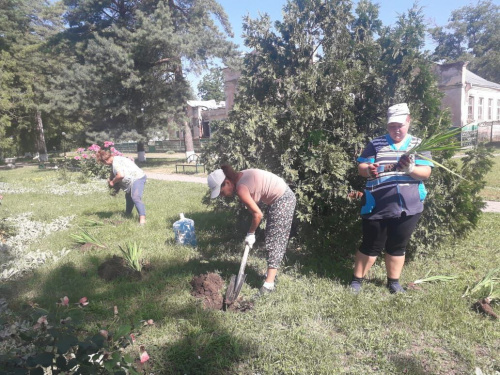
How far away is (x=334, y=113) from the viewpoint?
13.1 ft

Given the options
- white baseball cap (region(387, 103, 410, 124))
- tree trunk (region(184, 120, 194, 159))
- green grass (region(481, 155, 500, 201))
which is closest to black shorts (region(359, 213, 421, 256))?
white baseball cap (region(387, 103, 410, 124))

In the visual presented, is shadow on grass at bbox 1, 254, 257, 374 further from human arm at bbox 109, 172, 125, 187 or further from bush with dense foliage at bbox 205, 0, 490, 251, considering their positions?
human arm at bbox 109, 172, 125, 187

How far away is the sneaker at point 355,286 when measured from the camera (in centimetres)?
330

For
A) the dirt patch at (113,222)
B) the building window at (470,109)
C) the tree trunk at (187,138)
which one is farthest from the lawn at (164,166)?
the building window at (470,109)

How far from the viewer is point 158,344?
2.68 metres

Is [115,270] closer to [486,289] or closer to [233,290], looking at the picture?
[233,290]

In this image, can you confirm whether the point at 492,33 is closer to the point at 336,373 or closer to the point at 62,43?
the point at 62,43

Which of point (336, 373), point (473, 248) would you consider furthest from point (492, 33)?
point (336, 373)

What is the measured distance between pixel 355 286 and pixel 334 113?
6.37 feet

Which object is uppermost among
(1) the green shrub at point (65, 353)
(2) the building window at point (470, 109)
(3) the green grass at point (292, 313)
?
(2) the building window at point (470, 109)

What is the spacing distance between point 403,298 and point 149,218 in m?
4.73

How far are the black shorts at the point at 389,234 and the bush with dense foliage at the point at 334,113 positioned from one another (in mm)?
709

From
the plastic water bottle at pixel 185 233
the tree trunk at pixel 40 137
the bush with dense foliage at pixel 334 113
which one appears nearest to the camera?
the bush with dense foliage at pixel 334 113

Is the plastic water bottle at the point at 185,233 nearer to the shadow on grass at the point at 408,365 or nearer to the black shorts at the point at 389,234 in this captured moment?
the black shorts at the point at 389,234
